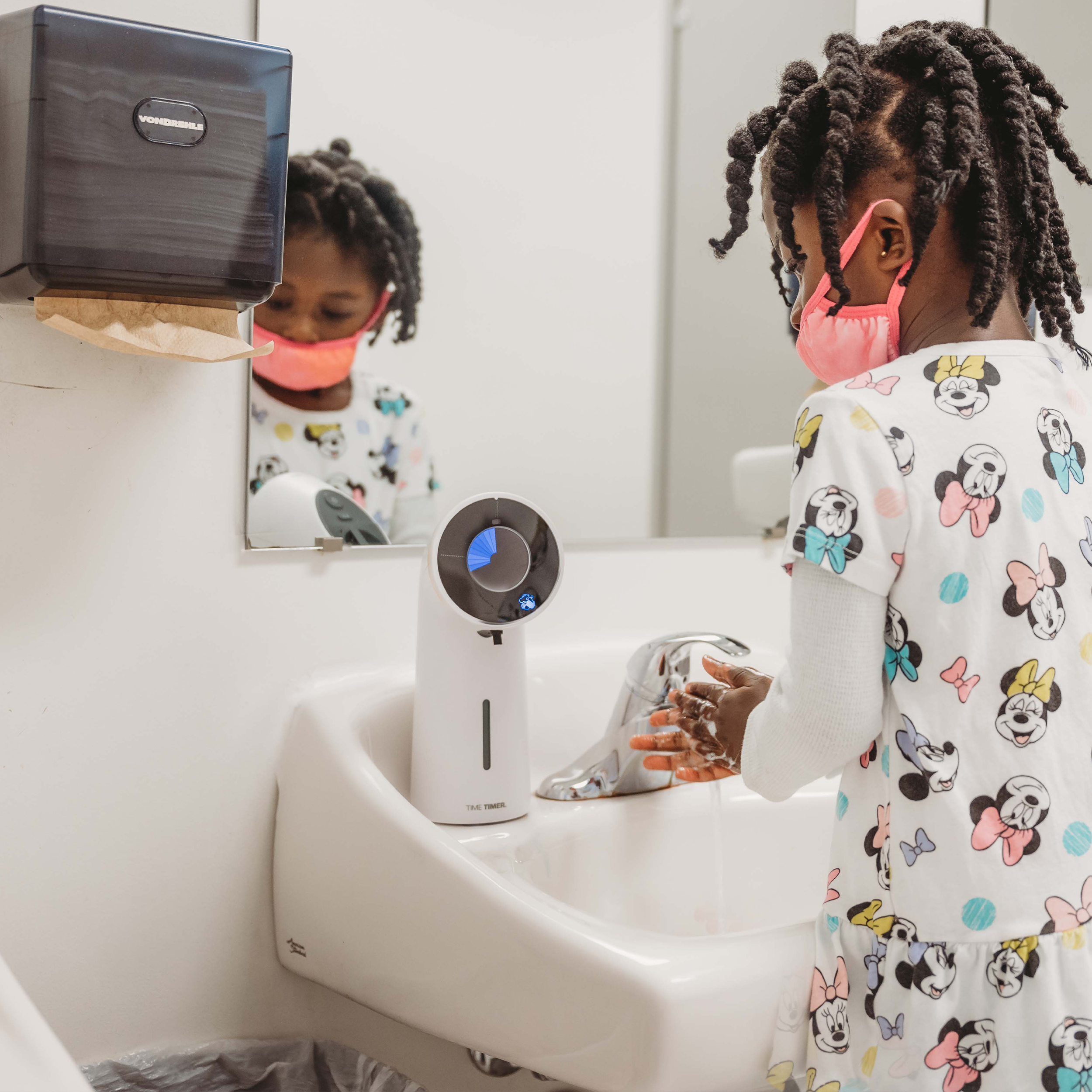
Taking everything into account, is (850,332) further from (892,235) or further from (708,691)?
(708,691)

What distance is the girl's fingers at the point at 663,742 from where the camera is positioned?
882 mm

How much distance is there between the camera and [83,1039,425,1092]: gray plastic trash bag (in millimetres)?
875

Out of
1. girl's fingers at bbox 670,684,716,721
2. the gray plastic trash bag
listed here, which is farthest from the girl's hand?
the gray plastic trash bag

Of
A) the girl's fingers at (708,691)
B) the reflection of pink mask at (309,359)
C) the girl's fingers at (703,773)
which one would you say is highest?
the reflection of pink mask at (309,359)

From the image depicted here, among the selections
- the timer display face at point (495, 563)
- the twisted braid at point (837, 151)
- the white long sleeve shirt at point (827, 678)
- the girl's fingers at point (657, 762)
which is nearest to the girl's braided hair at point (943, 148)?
the twisted braid at point (837, 151)

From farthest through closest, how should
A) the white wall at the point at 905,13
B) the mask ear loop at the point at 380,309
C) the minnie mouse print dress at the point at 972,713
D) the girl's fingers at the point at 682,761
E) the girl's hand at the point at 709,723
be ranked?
the white wall at the point at 905,13, the mask ear loop at the point at 380,309, the girl's fingers at the point at 682,761, the girl's hand at the point at 709,723, the minnie mouse print dress at the point at 972,713

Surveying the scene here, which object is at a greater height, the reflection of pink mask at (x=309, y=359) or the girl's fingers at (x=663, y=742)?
the reflection of pink mask at (x=309, y=359)

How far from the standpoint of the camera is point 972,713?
623 mm

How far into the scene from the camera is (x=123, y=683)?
0.87 metres

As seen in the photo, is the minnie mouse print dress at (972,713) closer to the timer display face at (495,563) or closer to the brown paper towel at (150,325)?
the timer display face at (495,563)

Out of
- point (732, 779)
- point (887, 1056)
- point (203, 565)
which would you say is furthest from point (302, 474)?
point (887, 1056)

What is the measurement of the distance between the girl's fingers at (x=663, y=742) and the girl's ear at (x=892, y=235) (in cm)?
40

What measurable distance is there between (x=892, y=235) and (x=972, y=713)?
0.99 ft

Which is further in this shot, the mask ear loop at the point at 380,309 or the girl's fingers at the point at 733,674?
the mask ear loop at the point at 380,309
